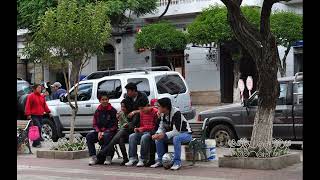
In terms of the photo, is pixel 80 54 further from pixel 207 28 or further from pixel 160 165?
pixel 207 28

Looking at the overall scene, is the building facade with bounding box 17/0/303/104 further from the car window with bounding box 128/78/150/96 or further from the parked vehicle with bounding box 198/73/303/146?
the parked vehicle with bounding box 198/73/303/146

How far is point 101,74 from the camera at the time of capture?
19.9 m

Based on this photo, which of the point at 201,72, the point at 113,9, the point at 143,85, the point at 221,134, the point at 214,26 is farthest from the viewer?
the point at 201,72

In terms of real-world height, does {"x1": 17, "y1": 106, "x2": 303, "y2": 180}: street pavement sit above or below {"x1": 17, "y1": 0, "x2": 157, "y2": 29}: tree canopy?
below

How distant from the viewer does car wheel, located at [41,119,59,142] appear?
1722cm

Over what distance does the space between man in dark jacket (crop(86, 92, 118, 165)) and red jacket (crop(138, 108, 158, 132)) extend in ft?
2.16

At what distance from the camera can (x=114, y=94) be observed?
16.4m

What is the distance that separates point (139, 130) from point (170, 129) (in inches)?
29.3

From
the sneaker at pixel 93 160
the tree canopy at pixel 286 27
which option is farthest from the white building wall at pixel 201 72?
the sneaker at pixel 93 160

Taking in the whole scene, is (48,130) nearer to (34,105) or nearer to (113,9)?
(34,105)

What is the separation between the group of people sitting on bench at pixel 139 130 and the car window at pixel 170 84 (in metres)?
4.24

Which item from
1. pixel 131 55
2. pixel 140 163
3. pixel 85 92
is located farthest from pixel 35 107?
pixel 131 55

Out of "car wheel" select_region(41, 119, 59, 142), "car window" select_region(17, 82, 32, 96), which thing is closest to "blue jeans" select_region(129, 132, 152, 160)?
"car wheel" select_region(41, 119, 59, 142)

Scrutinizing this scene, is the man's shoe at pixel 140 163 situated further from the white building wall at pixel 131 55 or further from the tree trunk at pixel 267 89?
the white building wall at pixel 131 55
